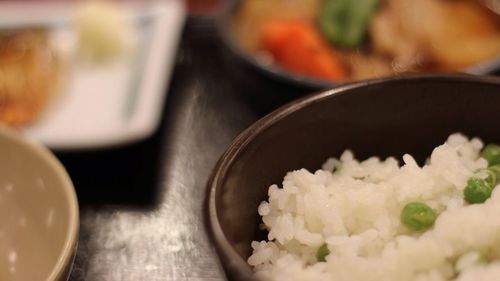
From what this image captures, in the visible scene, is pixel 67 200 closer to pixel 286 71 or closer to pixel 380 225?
pixel 380 225

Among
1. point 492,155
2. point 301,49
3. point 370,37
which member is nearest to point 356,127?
point 492,155

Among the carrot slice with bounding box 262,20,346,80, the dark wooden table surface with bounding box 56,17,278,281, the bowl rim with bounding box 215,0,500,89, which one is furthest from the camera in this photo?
the carrot slice with bounding box 262,20,346,80

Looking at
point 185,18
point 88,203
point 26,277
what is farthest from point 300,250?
point 185,18

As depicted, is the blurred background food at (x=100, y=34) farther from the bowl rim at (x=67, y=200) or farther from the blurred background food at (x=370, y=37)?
the bowl rim at (x=67, y=200)

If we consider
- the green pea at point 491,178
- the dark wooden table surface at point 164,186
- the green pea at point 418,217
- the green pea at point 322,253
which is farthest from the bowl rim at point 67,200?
the green pea at point 491,178

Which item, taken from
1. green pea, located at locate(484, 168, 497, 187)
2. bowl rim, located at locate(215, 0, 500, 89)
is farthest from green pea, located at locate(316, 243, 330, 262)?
bowl rim, located at locate(215, 0, 500, 89)

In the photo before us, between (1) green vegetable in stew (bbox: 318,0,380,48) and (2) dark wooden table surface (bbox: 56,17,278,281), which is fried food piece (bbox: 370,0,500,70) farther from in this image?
(2) dark wooden table surface (bbox: 56,17,278,281)

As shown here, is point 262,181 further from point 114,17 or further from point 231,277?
point 114,17
